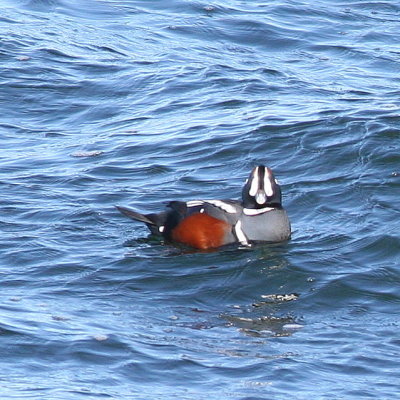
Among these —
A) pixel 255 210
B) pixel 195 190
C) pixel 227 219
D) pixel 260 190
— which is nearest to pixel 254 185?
pixel 260 190

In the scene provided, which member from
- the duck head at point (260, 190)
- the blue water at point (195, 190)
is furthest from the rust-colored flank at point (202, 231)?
the duck head at point (260, 190)

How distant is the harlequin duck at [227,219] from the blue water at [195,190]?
0.20 metres

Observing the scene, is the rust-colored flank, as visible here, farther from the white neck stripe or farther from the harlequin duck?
the white neck stripe

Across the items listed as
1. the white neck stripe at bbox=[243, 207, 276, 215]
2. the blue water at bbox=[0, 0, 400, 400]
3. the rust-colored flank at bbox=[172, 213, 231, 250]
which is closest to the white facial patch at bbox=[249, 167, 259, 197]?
the white neck stripe at bbox=[243, 207, 276, 215]

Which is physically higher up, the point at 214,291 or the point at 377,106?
the point at 377,106

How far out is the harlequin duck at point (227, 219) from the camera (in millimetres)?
11047

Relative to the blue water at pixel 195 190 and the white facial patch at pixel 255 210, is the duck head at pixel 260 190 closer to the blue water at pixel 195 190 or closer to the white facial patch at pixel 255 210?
the white facial patch at pixel 255 210

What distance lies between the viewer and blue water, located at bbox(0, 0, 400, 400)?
8.04 metres

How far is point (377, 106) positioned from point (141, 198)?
3.97 m

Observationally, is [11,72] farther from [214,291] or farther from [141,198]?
[214,291]

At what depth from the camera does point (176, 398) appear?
7.40 m

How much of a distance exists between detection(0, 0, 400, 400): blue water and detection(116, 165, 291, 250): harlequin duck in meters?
0.20

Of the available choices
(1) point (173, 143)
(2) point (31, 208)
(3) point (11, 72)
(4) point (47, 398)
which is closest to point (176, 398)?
(4) point (47, 398)

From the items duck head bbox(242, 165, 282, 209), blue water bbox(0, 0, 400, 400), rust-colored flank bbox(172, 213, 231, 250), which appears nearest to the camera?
blue water bbox(0, 0, 400, 400)
